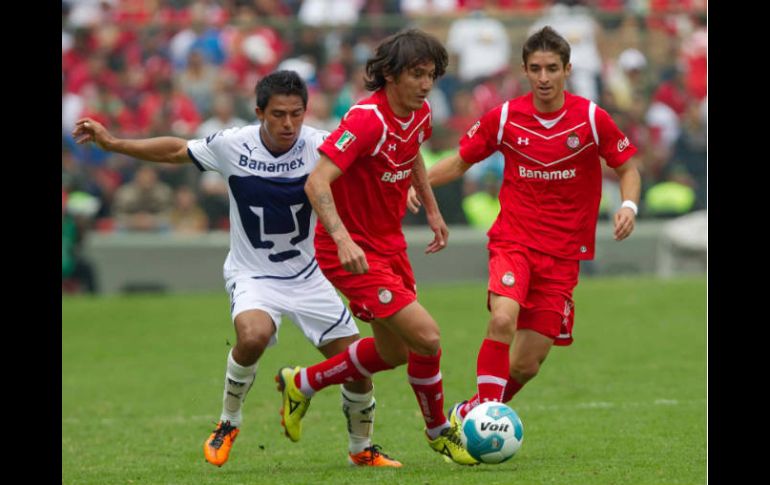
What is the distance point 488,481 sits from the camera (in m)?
7.80

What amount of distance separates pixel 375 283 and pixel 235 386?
1212 millimetres

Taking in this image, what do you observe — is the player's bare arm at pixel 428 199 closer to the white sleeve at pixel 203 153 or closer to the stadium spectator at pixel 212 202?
the white sleeve at pixel 203 153

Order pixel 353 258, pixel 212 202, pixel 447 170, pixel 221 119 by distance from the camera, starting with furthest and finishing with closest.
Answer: pixel 221 119 → pixel 212 202 → pixel 447 170 → pixel 353 258

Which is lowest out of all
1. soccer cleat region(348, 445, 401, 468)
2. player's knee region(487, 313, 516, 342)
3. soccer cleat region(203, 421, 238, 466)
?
soccer cleat region(348, 445, 401, 468)

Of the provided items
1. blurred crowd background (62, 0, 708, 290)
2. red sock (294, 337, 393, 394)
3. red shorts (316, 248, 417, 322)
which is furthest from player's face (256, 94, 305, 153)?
blurred crowd background (62, 0, 708, 290)

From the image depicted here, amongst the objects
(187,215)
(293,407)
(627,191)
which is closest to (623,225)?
(627,191)

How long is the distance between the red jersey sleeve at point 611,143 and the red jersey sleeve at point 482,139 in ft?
2.20

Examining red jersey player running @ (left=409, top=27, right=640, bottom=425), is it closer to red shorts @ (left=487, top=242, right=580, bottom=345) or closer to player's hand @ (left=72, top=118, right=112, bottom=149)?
red shorts @ (left=487, top=242, right=580, bottom=345)

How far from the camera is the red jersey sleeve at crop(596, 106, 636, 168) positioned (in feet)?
29.5

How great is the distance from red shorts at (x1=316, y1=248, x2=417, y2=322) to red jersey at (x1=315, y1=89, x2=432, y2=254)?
0.25 ft

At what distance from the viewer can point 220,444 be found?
349 inches

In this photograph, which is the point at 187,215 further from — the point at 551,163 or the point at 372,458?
the point at 551,163
